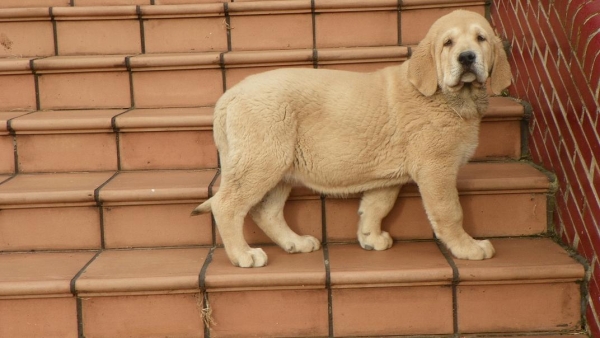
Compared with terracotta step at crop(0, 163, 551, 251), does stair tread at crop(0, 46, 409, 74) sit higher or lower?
higher

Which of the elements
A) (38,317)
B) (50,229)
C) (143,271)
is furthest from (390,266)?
(50,229)

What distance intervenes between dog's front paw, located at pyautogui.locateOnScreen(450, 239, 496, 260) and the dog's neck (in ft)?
1.70

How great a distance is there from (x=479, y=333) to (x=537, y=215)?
2.15 feet

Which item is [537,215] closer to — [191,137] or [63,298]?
[191,137]

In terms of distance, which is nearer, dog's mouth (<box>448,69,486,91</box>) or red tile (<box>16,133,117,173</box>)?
dog's mouth (<box>448,69,486,91</box>)

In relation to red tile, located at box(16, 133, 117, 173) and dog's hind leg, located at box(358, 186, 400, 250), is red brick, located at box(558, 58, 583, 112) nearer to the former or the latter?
dog's hind leg, located at box(358, 186, 400, 250)

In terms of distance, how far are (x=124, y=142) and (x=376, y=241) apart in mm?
1348

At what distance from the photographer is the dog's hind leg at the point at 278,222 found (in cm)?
272

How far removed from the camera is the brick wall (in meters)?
2.34

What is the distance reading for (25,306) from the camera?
8.11ft

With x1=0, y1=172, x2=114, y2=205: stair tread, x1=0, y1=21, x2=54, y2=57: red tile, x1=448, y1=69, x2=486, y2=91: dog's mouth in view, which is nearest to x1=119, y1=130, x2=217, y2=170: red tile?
x1=0, y1=172, x2=114, y2=205: stair tread

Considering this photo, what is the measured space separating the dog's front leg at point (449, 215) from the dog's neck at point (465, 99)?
26 cm

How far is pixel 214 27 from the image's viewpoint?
145 inches

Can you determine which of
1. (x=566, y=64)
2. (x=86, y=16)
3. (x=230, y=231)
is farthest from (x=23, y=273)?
(x=566, y=64)
